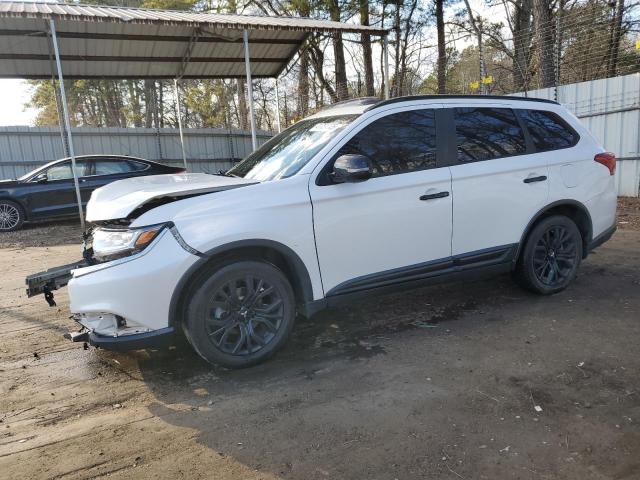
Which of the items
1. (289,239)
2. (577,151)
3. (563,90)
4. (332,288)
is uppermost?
(563,90)

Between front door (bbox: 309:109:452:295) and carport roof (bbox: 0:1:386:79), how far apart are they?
21.3 ft

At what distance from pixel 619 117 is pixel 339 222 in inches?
328

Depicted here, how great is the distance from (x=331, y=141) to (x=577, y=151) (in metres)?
2.60

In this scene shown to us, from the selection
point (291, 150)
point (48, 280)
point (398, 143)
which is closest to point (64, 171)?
point (48, 280)

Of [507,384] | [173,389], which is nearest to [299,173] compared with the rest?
[173,389]

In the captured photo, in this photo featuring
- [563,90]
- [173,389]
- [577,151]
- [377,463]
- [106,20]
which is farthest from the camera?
[563,90]

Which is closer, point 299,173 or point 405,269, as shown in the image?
point 299,173

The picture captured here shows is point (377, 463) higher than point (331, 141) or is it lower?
lower

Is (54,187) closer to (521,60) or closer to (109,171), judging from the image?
(109,171)

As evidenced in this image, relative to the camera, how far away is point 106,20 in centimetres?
847

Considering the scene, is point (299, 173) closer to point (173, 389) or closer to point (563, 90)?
point (173, 389)

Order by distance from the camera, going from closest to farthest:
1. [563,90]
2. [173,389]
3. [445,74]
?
Result: [173,389] < [563,90] < [445,74]

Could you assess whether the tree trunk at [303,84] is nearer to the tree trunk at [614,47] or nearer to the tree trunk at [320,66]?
the tree trunk at [320,66]

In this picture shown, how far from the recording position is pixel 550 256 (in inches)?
192
